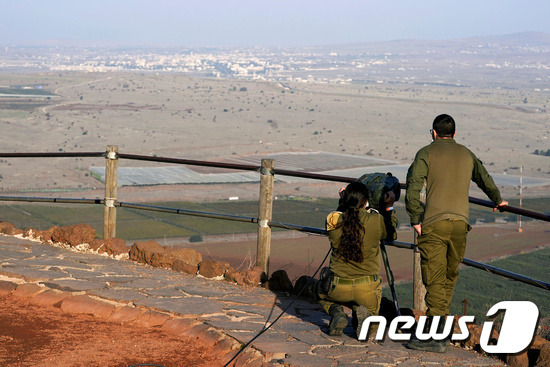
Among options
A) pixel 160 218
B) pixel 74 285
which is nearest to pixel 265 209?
pixel 74 285

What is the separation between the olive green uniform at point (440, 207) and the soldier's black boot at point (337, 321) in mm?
642

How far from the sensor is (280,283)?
709cm

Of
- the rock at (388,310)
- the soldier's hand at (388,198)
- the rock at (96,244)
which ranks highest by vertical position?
the soldier's hand at (388,198)

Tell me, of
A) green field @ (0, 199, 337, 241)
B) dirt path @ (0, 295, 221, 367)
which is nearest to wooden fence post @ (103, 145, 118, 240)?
dirt path @ (0, 295, 221, 367)

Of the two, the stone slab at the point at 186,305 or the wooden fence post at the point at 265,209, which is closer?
the stone slab at the point at 186,305

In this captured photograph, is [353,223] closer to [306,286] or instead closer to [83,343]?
[306,286]

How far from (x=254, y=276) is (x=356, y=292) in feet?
7.06

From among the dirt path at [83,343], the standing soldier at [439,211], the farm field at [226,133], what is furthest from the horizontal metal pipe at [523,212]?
the farm field at [226,133]

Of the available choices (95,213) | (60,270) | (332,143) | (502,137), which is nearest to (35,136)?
(332,143)

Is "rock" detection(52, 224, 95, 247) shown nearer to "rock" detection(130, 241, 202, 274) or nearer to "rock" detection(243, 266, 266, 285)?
"rock" detection(130, 241, 202, 274)

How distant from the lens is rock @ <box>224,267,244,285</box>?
728 centimetres

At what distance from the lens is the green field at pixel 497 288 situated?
42.1 metres

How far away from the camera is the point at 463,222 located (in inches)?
196

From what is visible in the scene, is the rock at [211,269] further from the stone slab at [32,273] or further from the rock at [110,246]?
the stone slab at [32,273]
